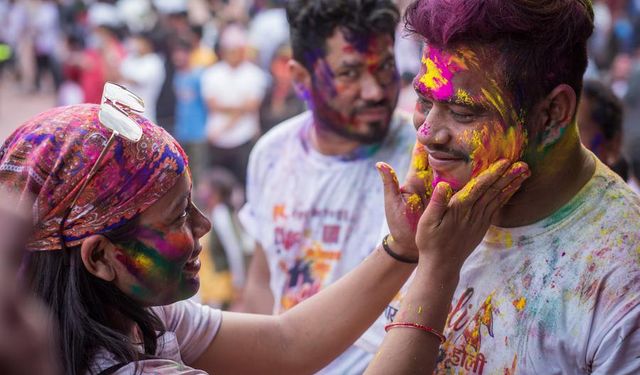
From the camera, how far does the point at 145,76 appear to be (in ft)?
→ 35.0

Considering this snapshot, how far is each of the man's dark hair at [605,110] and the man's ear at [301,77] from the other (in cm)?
127

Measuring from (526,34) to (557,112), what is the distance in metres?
0.24

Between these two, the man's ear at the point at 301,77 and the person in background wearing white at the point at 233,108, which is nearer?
the man's ear at the point at 301,77

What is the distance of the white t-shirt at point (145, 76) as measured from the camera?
10.6 metres

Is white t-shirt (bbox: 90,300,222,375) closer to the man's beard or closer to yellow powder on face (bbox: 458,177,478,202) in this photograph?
yellow powder on face (bbox: 458,177,478,202)

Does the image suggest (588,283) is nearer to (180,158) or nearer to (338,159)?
(180,158)

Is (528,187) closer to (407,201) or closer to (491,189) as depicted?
(491,189)

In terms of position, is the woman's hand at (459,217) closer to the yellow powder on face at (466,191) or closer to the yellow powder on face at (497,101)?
the yellow powder on face at (466,191)

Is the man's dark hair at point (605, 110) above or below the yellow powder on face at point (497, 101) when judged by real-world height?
below

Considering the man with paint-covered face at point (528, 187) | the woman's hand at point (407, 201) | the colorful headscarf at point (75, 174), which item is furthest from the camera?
the woman's hand at point (407, 201)

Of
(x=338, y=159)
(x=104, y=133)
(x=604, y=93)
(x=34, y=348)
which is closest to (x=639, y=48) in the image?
(x=604, y=93)

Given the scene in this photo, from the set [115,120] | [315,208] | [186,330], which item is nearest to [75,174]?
[115,120]

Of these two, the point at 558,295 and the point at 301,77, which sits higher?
the point at 301,77

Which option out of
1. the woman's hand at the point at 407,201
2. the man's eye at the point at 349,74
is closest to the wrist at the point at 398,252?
the woman's hand at the point at 407,201
